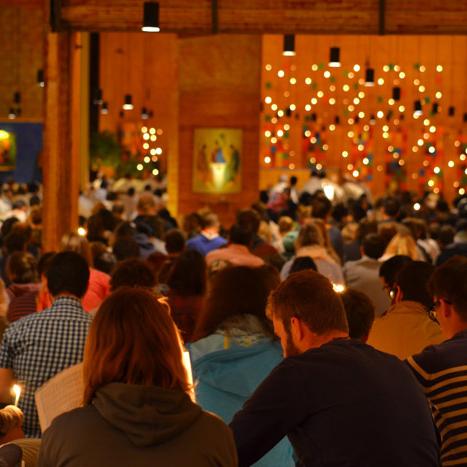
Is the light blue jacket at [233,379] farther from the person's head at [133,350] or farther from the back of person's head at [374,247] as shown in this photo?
the back of person's head at [374,247]

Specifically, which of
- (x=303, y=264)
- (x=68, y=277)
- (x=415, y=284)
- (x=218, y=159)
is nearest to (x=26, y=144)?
(x=218, y=159)

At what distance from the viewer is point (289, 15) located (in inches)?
467

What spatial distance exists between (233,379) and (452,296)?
33.7 inches

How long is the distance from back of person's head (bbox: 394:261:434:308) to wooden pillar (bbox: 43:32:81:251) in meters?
7.34

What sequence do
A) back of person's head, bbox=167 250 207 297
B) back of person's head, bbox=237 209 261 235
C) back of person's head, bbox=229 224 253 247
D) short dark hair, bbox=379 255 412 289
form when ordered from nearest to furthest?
back of person's head, bbox=167 250 207 297
short dark hair, bbox=379 255 412 289
back of person's head, bbox=229 224 253 247
back of person's head, bbox=237 209 261 235

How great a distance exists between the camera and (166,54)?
35594 millimetres

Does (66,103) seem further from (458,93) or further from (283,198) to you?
(458,93)

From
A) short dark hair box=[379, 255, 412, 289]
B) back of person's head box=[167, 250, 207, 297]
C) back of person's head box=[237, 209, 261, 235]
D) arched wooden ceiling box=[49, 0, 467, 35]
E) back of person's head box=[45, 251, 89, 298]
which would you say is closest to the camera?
back of person's head box=[45, 251, 89, 298]

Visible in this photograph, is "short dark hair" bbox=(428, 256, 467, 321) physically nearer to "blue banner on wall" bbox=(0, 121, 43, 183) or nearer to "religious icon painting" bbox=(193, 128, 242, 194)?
"religious icon painting" bbox=(193, 128, 242, 194)

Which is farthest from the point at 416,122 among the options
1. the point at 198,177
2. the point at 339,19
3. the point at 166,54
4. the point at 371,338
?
the point at 371,338

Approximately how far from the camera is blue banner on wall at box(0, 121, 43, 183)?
2492cm

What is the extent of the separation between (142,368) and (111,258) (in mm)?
6703

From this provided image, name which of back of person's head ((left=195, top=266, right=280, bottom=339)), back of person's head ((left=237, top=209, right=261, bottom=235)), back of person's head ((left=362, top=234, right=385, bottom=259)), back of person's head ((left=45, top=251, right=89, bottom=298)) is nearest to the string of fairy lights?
back of person's head ((left=237, top=209, right=261, bottom=235))

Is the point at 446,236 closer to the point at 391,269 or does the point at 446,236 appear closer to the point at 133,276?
the point at 391,269
